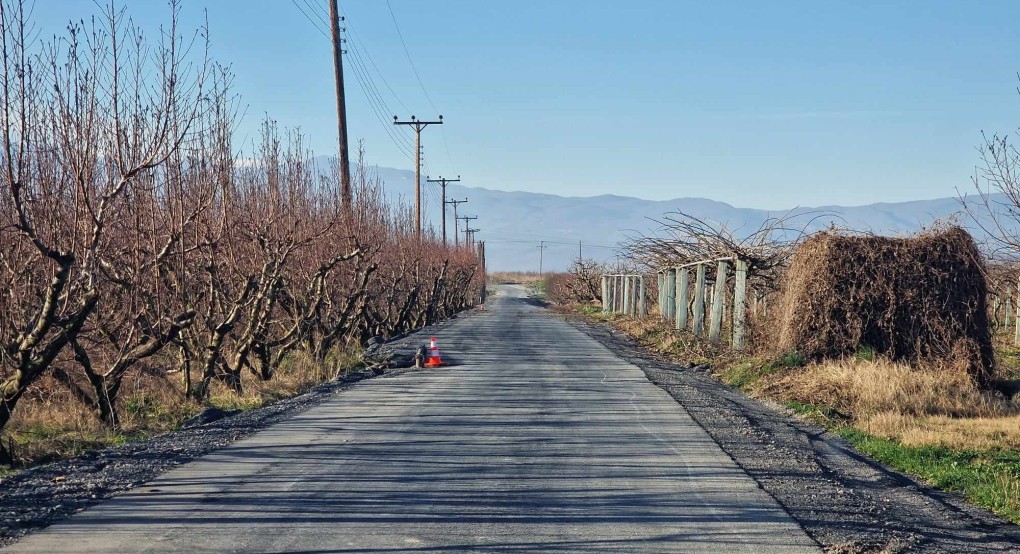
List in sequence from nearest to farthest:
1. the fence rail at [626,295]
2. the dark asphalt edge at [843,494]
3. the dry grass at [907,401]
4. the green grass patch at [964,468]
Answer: the dark asphalt edge at [843,494], the green grass patch at [964,468], the dry grass at [907,401], the fence rail at [626,295]

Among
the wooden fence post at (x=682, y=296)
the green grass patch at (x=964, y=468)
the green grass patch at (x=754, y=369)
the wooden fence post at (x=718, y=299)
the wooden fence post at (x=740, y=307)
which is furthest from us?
the wooden fence post at (x=682, y=296)

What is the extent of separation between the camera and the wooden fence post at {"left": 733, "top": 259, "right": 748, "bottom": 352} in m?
20.8

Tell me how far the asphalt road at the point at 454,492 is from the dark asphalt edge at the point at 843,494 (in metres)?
0.23

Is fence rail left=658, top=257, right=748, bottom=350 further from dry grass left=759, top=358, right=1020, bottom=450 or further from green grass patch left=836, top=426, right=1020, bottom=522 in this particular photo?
green grass patch left=836, top=426, right=1020, bottom=522

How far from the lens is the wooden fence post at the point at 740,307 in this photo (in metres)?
20.8

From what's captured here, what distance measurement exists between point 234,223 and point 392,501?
10.3m

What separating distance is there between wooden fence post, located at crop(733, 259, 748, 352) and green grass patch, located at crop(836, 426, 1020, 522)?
9.77 m

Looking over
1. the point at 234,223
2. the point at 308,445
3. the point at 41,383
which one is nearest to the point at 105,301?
the point at 41,383

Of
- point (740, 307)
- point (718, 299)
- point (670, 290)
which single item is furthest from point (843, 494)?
point (670, 290)

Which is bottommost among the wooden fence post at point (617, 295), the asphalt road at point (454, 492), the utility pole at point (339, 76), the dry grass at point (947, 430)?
the dry grass at point (947, 430)

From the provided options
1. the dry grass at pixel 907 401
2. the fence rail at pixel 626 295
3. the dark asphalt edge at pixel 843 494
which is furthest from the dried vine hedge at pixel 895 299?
the fence rail at pixel 626 295

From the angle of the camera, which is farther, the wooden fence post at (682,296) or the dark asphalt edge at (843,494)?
the wooden fence post at (682,296)

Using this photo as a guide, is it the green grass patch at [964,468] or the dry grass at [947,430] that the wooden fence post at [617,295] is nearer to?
the dry grass at [947,430]

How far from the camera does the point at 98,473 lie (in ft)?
26.0
